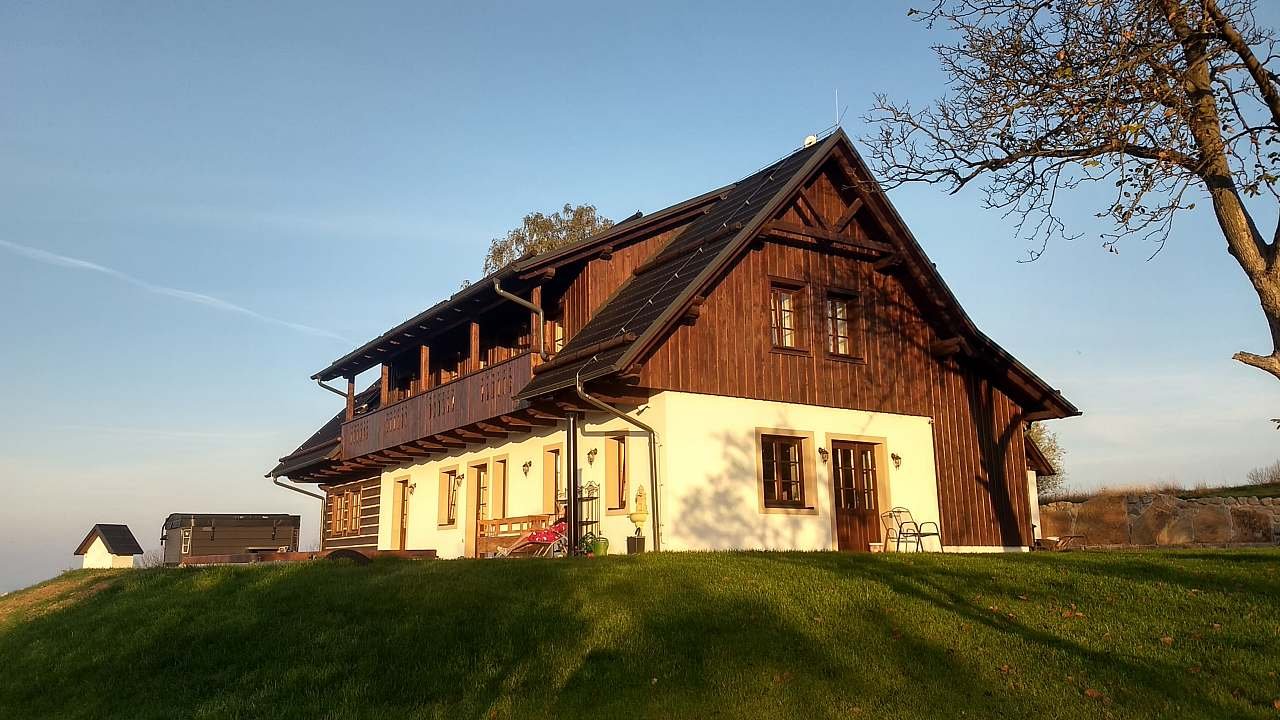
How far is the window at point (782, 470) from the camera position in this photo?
54.9 feet

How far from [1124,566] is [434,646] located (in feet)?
26.5

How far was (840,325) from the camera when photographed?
61.0 feet

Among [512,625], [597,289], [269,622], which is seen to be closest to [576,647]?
[512,625]

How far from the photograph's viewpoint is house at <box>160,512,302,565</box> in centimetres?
2772

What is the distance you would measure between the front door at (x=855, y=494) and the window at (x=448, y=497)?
8.37m

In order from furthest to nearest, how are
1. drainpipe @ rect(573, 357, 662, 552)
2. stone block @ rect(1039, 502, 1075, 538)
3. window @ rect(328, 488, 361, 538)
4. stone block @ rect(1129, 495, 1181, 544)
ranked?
window @ rect(328, 488, 361, 538) → stone block @ rect(1039, 502, 1075, 538) → stone block @ rect(1129, 495, 1181, 544) → drainpipe @ rect(573, 357, 662, 552)

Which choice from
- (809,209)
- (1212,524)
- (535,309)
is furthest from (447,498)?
(1212,524)

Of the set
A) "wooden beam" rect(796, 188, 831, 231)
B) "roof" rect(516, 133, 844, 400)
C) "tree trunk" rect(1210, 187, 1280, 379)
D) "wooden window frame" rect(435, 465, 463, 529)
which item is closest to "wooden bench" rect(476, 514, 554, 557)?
"roof" rect(516, 133, 844, 400)

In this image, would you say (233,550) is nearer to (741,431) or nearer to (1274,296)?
(741,431)

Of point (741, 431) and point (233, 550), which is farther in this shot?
point (233, 550)

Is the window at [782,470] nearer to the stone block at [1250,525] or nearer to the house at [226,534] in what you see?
the stone block at [1250,525]

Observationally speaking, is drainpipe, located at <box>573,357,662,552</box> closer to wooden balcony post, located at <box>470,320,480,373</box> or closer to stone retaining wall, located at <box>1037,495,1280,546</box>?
wooden balcony post, located at <box>470,320,480,373</box>

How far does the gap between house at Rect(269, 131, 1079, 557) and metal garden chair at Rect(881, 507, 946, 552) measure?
0.54 ft

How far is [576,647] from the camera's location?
10031 mm
